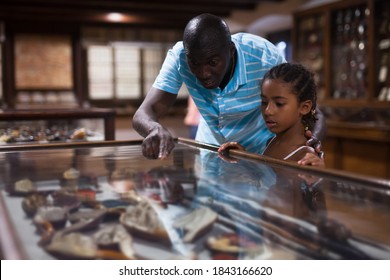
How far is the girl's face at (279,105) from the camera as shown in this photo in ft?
5.87

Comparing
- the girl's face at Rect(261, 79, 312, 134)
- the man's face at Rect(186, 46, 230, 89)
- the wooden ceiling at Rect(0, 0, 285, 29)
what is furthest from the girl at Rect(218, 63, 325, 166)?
the wooden ceiling at Rect(0, 0, 285, 29)

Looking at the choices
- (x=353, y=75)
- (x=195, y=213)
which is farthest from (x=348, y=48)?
(x=195, y=213)

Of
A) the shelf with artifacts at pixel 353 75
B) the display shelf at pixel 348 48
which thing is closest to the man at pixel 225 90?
the shelf with artifacts at pixel 353 75

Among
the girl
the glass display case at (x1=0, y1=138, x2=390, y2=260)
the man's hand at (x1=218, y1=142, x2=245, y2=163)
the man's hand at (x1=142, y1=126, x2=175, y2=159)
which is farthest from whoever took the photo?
the girl

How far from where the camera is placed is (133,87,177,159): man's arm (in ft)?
5.20

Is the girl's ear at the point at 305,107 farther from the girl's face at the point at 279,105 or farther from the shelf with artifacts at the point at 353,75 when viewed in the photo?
the shelf with artifacts at the point at 353,75

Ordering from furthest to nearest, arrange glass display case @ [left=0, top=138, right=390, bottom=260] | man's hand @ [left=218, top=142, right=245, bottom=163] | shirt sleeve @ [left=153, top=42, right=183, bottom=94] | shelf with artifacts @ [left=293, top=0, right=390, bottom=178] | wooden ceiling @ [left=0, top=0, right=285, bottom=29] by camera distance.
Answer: wooden ceiling @ [left=0, top=0, right=285, bottom=29]
shelf with artifacts @ [left=293, top=0, right=390, bottom=178]
shirt sleeve @ [left=153, top=42, right=183, bottom=94]
man's hand @ [left=218, top=142, right=245, bottom=163]
glass display case @ [left=0, top=138, right=390, bottom=260]

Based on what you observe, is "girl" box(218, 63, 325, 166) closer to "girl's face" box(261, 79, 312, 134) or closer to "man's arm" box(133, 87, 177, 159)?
"girl's face" box(261, 79, 312, 134)

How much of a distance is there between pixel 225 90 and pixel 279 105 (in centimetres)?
24

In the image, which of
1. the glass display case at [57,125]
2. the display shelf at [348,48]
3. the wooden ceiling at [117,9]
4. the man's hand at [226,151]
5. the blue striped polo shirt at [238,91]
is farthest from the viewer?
the wooden ceiling at [117,9]

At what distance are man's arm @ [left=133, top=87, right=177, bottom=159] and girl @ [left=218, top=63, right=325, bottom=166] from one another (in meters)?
0.39

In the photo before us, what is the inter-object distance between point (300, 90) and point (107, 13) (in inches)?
270

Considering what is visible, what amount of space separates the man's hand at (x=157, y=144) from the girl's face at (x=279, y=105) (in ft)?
1.29

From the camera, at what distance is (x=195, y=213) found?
0.90m
